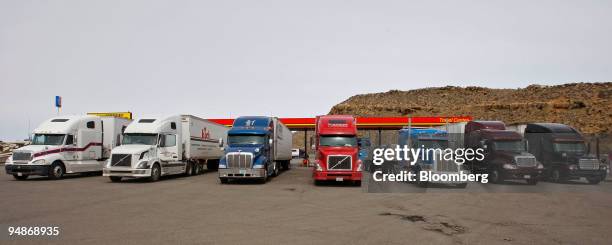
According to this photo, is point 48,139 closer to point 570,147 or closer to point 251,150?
point 251,150

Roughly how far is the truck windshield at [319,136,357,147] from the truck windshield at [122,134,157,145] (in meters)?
8.95

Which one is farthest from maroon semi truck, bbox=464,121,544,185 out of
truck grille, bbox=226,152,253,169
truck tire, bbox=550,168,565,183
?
truck grille, bbox=226,152,253,169

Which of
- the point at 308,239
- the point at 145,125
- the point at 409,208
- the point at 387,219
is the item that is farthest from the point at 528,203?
the point at 145,125

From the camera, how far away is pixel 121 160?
2088cm

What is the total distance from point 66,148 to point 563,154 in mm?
27522

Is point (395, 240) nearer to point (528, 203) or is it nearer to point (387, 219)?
point (387, 219)

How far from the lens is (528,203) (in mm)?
14602

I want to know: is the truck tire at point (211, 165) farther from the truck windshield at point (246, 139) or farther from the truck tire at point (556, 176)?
the truck tire at point (556, 176)

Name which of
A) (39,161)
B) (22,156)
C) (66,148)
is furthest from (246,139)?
(22,156)

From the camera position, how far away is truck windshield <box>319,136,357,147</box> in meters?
20.4

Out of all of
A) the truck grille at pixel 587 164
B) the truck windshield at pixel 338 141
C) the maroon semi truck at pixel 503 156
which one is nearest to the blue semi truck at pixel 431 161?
the maroon semi truck at pixel 503 156

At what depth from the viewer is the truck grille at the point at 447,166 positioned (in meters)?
20.2

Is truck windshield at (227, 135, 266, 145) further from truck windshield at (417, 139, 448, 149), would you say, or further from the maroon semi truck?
the maroon semi truck

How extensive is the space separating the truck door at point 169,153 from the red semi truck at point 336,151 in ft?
27.3
